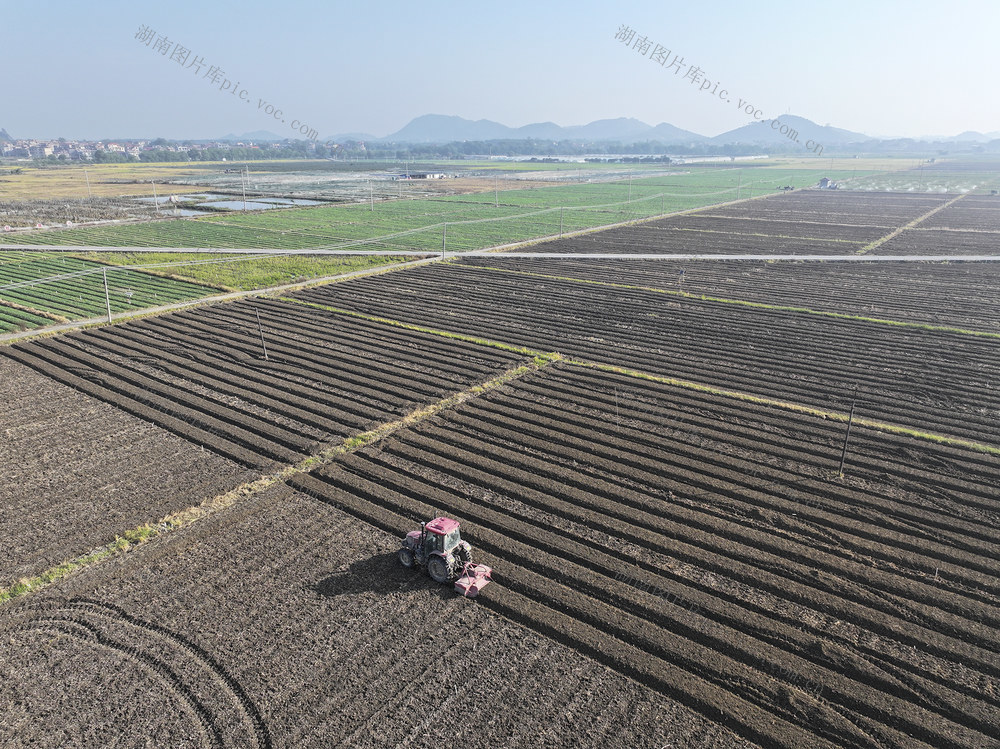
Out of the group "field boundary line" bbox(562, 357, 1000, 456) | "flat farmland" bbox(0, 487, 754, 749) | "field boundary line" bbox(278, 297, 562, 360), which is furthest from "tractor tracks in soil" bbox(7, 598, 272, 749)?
"field boundary line" bbox(562, 357, 1000, 456)

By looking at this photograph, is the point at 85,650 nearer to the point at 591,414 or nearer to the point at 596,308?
the point at 591,414

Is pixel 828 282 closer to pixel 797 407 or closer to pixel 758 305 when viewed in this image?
pixel 758 305

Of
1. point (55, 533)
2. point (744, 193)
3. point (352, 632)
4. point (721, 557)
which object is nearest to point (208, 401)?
point (55, 533)

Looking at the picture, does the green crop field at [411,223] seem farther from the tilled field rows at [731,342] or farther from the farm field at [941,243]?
the farm field at [941,243]

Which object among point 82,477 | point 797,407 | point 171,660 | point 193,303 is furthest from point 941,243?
point 171,660

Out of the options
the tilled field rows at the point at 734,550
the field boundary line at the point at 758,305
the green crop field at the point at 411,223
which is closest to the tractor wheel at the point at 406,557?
the tilled field rows at the point at 734,550

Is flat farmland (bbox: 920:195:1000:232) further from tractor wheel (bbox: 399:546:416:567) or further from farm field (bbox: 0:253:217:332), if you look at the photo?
tractor wheel (bbox: 399:546:416:567)
